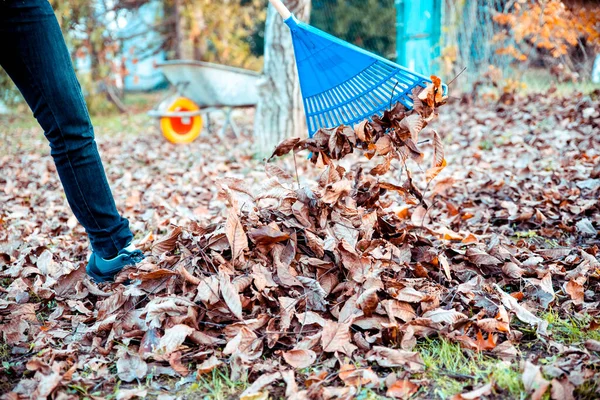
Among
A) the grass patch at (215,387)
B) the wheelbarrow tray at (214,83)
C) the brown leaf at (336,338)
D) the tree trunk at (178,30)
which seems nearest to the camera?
the grass patch at (215,387)

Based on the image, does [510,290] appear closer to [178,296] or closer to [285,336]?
[285,336]

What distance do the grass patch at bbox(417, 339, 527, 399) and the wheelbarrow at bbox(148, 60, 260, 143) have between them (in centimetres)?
423

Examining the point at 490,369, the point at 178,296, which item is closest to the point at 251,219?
the point at 178,296

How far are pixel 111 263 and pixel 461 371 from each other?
4.11 feet

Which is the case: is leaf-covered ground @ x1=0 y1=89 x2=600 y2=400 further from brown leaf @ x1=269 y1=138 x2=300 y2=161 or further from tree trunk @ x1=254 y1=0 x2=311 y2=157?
tree trunk @ x1=254 y1=0 x2=311 y2=157

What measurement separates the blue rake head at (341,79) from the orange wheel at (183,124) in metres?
3.65

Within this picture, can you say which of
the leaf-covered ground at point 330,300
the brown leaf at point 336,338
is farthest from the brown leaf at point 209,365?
the brown leaf at point 336,338

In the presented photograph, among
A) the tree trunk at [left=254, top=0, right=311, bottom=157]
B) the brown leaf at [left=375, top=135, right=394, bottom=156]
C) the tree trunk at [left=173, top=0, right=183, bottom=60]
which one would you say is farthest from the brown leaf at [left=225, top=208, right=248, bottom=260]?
the tree trunk at [left=173, top=0, right=183, bottom=60]

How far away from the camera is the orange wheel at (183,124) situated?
5629mm

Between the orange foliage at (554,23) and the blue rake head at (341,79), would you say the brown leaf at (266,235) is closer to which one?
the blue rake head at (341,79)

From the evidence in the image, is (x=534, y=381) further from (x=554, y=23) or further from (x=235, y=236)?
(x=554, y=23)

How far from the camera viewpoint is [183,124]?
5.81m

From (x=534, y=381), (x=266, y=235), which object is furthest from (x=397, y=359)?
(x=266, y=235)

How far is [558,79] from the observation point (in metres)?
5.49
